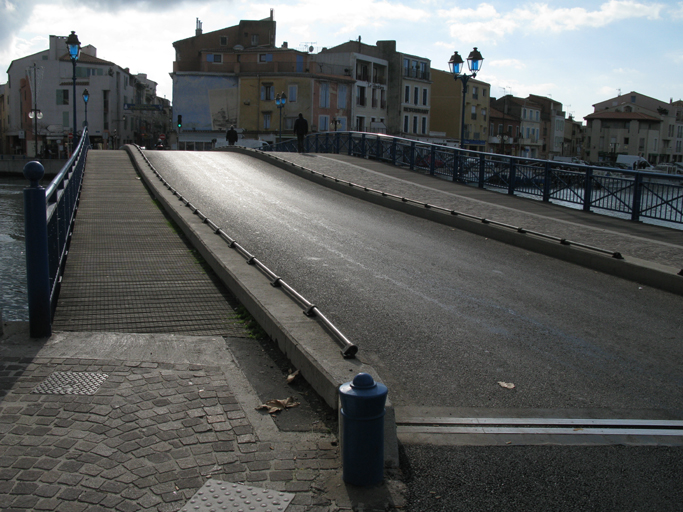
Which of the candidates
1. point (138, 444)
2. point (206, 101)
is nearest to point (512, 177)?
point (138, 444)

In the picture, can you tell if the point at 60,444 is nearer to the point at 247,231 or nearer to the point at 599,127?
the point at 247,231

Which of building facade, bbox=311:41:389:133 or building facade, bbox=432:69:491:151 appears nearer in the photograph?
building facade, bbox=311:41:389:133

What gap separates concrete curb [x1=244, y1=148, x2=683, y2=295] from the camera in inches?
332

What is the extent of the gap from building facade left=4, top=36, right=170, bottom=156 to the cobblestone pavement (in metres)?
72.4

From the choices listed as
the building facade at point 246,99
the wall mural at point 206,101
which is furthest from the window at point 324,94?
the wall mural at point 206,101

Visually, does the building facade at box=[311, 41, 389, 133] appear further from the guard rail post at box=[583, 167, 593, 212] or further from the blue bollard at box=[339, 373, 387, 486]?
the blue bollard at box=[339, 373, 387, 486]

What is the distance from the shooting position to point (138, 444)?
3578 mm

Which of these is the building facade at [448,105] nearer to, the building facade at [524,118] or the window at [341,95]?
the building facade at [524,118]

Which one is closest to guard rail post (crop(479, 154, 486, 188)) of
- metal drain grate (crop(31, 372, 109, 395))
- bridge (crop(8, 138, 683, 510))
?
bridge (crop(8, 138, 683, 510))

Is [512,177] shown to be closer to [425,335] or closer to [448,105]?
[425,335]

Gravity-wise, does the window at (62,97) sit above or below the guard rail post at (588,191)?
above

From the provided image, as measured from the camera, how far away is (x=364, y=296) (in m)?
7.29

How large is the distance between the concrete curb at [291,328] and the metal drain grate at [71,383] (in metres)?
1.43

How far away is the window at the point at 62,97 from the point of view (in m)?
77.8
